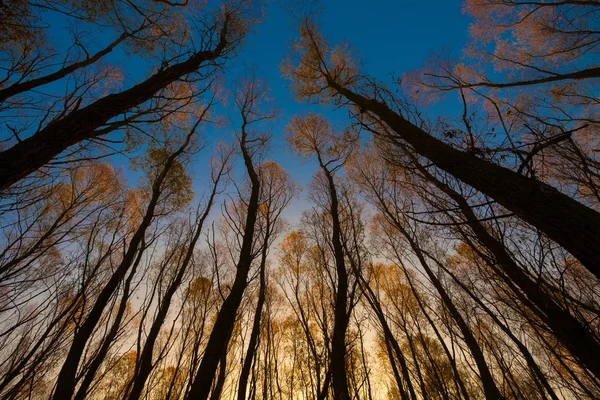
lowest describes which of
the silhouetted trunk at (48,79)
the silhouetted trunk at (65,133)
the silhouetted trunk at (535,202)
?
the silhouetted trunk at (535,202)

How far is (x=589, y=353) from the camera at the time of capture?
1759 millimetres

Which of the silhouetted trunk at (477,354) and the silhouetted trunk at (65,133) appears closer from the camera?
the silhouetted trunk at (65,133)

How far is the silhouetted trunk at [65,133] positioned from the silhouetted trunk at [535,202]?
8.66ft

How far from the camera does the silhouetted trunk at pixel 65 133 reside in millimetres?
1688

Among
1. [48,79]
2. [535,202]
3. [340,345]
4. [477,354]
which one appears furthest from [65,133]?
[477,354]

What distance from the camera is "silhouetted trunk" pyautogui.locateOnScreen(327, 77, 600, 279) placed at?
4.35ft

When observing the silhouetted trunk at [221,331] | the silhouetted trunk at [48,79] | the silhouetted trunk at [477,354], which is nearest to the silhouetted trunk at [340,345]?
the silhouetted trunk at [221,331]

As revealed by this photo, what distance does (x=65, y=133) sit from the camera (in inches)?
81.3

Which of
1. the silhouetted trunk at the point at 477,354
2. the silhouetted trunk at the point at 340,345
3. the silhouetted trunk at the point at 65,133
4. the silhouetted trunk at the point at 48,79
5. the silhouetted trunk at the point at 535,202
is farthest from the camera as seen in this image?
the silhouetted trunk at the point at 477,354

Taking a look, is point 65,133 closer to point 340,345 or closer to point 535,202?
point 535,202

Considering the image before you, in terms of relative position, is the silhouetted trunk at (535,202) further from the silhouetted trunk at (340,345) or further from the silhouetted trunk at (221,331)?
the silhouetted trunk at (221,331)

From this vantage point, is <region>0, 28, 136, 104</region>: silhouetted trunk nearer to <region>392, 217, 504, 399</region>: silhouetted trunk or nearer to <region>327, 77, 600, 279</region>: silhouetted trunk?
<region>327, 77, 600, 279</region>: silhouetted trunk

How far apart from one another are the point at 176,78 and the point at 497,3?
8.93 meters

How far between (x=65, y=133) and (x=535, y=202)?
11.8 feet
